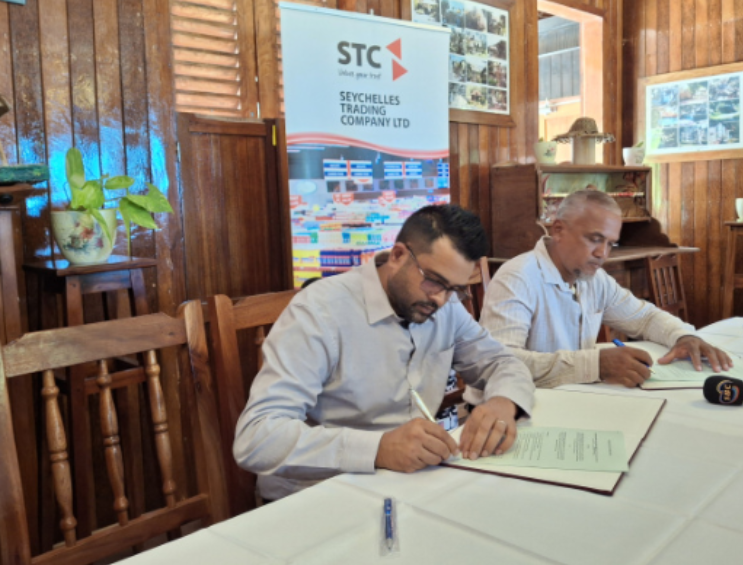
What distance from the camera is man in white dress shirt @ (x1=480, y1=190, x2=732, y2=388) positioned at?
196cm

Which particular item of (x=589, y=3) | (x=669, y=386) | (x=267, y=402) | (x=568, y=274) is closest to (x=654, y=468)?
(x=669, y=386)

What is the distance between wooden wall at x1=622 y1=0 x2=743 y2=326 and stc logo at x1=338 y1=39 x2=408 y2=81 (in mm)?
2855

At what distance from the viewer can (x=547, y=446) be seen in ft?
3.70

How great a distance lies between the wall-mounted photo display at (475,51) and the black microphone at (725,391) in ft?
8.87

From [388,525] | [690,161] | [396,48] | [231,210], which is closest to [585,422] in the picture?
[388,525]

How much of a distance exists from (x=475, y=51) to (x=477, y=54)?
23 millimetres

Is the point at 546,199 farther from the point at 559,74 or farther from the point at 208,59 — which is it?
the point at 559,74

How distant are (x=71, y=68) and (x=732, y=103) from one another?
4.40 meters

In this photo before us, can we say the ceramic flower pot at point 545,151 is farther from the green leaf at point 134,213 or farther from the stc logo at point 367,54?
the green leaf at point 134,213

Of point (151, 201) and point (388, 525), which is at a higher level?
point (151, 201)

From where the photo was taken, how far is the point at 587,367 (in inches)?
63.3

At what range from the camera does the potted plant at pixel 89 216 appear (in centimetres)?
208

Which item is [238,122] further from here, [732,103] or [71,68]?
[732,103]

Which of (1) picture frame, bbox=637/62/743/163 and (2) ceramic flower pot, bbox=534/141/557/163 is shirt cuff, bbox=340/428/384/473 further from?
(1) picture frame, bbox=637/62/743/163
